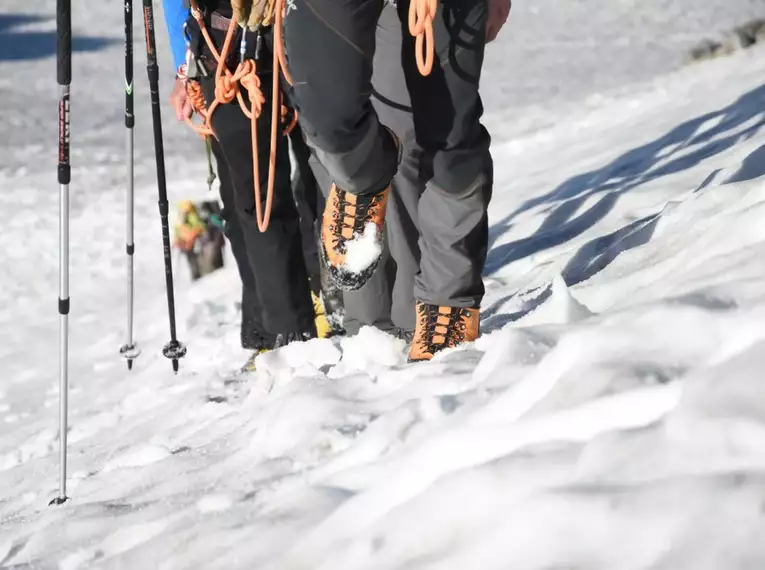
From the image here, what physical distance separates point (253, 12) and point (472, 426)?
5.77 feet

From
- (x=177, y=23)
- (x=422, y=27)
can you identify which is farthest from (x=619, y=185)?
(x=422, y=27)

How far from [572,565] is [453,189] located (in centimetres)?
163

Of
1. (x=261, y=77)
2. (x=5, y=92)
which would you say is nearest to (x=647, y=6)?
(x=5, y=92)

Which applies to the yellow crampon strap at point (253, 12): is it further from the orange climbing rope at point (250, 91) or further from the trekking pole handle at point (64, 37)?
the trekking pole handle at point (64, 37)

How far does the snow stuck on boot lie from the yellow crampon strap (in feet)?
2.59

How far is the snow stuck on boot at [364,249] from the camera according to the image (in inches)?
105

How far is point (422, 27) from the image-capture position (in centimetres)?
239

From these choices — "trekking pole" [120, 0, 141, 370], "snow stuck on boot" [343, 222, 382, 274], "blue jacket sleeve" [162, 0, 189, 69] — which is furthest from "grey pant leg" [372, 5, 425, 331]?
"trekking pole" [120, 0, 141, 370]

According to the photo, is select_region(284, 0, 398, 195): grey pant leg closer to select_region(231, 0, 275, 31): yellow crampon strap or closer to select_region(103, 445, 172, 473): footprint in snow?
select_region(231, 0, 275, 31): yellow crampon strap

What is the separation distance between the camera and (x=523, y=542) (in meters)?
1.30

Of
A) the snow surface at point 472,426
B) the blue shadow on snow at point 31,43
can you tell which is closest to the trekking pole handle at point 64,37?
the snow surface at point 472,426

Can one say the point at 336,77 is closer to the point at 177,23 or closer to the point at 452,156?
the point at 452,156

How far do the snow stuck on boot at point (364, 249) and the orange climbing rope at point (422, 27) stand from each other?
0.51 m

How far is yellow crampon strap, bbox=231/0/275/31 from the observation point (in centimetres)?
280
